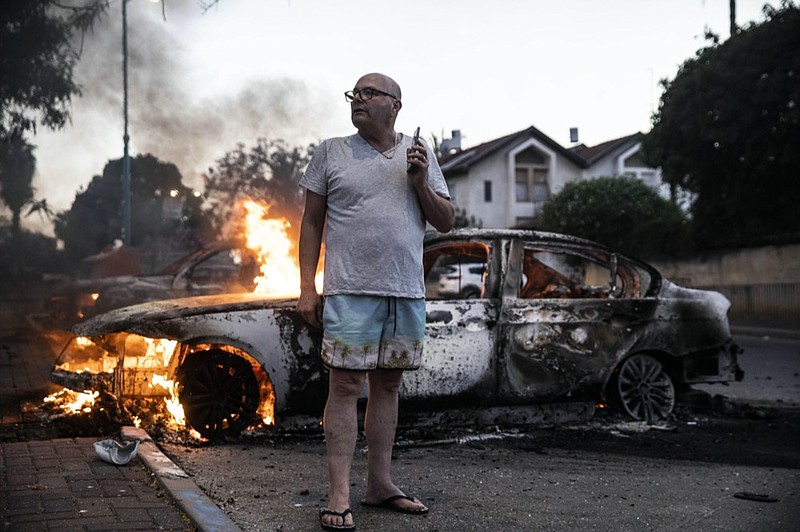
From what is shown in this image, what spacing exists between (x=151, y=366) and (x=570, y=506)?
3.24 m

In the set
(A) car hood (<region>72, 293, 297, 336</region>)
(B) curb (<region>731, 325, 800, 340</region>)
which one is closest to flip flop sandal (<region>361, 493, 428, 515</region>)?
(A) car hood (<region>72, 293, 297, 336</region>)

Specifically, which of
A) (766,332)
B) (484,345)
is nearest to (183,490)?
(484,345)

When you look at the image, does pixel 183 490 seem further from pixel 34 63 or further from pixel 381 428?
pixel 34 63

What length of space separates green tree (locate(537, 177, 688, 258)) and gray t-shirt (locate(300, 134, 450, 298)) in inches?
919

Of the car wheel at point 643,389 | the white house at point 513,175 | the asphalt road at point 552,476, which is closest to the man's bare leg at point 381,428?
the asphalt road at point 552,476

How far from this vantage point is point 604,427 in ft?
22.1

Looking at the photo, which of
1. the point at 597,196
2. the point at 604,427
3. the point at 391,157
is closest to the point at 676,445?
the point at 604,427

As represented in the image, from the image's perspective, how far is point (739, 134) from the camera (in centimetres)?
2025

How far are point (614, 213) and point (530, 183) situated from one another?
53.2 ft

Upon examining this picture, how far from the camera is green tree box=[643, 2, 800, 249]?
64.3ft

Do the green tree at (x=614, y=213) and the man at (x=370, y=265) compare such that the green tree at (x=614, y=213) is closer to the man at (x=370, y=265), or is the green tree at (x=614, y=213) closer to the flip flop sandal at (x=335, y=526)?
the man at (x=370, y=265)

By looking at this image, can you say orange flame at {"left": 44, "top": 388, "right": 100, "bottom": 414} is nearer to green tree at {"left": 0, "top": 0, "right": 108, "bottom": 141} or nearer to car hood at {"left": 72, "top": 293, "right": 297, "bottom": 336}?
car hood at {"left": 72, "top": 293, "right": 297, "bottom": 336}

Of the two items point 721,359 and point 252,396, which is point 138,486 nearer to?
point 252,396

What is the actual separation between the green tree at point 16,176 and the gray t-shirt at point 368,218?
17530mm
